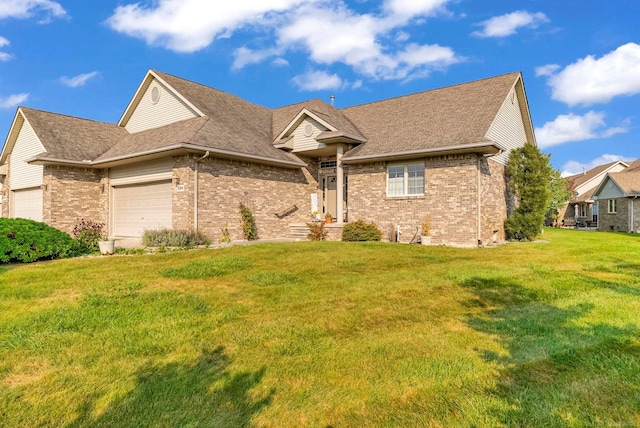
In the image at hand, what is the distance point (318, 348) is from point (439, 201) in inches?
444

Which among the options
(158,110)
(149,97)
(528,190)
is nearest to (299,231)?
(158,110)

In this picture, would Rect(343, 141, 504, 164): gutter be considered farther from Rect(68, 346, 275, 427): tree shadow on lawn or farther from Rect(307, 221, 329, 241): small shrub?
Rect(68, 346, 275, 427): tree shadow on lawn

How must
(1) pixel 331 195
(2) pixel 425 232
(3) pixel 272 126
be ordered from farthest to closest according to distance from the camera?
(3) pixel 272 126, (1) pixel 331 195, (2) pixel 425 232

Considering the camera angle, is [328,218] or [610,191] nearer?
[328,218]

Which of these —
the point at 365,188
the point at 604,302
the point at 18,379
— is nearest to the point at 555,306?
the point at 604,302

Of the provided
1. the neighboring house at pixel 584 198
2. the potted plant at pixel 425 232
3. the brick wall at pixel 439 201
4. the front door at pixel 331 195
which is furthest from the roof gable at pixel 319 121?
the neighboring house at pixel 584 198

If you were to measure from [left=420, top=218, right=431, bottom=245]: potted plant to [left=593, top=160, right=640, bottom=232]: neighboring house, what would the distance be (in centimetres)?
2354

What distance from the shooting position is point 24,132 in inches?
755

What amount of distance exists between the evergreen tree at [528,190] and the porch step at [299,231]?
28.2ft

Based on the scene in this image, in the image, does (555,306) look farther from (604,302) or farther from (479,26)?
(479,26)

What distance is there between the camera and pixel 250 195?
15664mm

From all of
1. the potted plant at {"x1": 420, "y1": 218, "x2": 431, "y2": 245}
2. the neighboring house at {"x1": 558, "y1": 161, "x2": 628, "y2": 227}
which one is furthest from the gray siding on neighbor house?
the potted plant at {"x1": 420, "y1": 218, "x2": 431, "y2": 245}

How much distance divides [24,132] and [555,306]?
928 inches

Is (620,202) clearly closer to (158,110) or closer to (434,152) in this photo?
(434,152)
